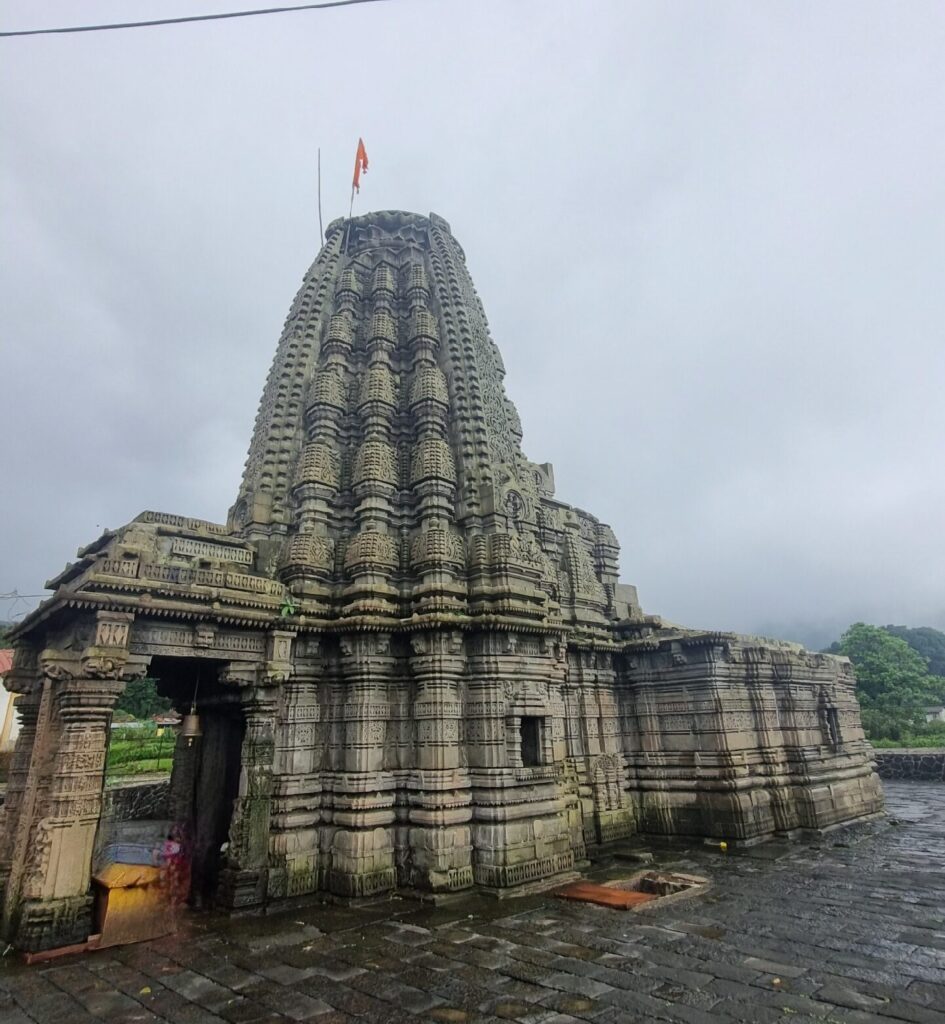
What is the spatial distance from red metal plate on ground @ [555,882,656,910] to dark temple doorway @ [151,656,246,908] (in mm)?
6937

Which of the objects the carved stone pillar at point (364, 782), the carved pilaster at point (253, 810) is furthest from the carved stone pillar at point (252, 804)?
the carved stone pillar at point (364, 782)

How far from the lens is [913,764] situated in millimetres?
30031

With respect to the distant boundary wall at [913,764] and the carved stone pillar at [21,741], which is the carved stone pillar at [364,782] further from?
the distant boundary wall at [913,764]

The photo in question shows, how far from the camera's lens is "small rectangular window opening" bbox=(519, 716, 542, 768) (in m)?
12.4

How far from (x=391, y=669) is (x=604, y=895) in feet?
17.6

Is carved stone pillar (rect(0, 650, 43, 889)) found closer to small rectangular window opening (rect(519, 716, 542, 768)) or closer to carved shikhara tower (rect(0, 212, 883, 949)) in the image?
carved shikhara tower (rect(0, 212, 883, 949))

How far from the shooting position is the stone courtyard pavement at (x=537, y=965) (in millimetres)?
6145

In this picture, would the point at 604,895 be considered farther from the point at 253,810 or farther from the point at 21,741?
the point at 21,741

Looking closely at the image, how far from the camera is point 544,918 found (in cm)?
904

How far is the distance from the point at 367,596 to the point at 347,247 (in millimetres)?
11927

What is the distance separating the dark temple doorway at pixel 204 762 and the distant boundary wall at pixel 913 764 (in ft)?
95.1

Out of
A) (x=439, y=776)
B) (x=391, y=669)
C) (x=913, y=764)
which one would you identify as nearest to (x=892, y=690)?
(x=913, y=764)

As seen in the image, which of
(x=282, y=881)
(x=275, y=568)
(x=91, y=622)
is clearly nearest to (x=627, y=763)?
(x=282, y=881)

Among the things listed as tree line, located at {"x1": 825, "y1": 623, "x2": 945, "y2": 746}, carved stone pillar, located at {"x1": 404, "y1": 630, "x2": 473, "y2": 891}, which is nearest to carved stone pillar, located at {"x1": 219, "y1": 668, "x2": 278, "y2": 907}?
carved stone pillar, located at {"x1": 404, "y1": 630, "x2": 473, "y2": 891}
